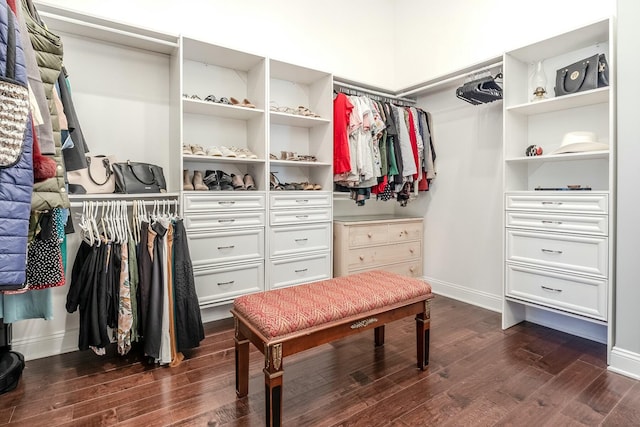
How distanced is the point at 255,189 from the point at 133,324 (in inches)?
49.9

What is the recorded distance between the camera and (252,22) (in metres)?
3.03

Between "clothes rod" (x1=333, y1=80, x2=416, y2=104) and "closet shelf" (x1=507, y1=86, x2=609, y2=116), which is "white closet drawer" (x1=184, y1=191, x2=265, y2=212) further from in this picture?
"closet shelf" (x1=507, y1=86, x2=609, y2=116)

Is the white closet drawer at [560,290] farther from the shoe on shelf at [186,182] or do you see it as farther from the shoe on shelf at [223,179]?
the shoe on shelf at [186,182]

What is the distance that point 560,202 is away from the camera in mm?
2277

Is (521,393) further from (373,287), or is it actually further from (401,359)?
(373,287)

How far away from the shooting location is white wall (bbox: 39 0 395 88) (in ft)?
8.34

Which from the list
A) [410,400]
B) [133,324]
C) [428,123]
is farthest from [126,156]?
[428,123]

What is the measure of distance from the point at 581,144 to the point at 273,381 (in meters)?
2.33

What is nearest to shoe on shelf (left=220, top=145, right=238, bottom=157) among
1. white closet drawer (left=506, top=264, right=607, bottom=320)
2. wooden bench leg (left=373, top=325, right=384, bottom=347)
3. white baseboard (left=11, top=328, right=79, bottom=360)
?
white baseboard (left=11, top=328, right=79, bottom=360)

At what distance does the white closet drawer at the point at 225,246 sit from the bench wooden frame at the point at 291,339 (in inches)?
34.4

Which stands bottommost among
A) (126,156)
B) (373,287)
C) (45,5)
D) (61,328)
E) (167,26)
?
(61,328)

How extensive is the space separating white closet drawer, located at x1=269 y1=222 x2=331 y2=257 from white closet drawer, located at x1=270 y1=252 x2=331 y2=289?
7 cm

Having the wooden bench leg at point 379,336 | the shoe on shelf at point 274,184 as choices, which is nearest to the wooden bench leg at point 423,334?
the wooden bench leg at point 379,336

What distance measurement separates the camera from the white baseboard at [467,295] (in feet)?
9.98
